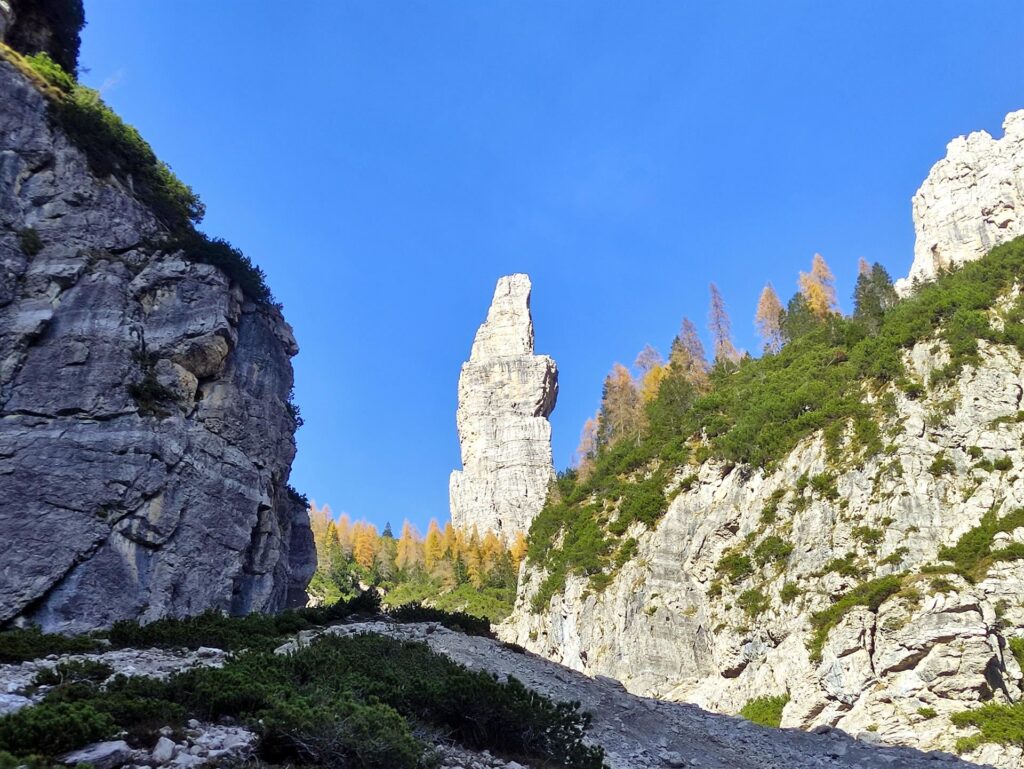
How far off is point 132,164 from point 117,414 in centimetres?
1482

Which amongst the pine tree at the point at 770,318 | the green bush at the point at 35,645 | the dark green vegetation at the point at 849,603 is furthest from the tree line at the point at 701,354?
the green bush at the point at 35,645

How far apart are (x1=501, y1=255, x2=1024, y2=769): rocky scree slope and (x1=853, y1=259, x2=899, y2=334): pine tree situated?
189 cm

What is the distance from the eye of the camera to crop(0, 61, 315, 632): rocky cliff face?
992 inches

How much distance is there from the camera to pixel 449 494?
409 ft

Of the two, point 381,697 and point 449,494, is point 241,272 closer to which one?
point 381,697

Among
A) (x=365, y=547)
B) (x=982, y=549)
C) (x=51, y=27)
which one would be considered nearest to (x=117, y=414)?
(x=51, y=27)

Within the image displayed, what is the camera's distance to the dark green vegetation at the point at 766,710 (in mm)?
34438

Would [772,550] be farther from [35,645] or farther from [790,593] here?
[35,645]

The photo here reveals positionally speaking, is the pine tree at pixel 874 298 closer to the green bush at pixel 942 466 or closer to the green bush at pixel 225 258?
the green bush at pixel 942 466

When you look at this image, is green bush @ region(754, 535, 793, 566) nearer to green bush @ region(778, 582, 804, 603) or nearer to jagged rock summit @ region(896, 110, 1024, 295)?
green bush @ region(778, 582, 804, 603)

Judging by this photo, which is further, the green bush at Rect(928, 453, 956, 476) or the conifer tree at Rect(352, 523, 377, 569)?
the conifer tree at Rect(352, 523, 377, 569)

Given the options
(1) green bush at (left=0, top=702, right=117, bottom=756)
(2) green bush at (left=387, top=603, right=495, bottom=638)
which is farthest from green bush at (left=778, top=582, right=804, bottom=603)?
(1) green bush at (left=0, top=702, right=117, bottom=756)

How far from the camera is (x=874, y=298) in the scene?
59.3 meters

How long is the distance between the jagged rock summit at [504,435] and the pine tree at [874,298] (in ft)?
193
